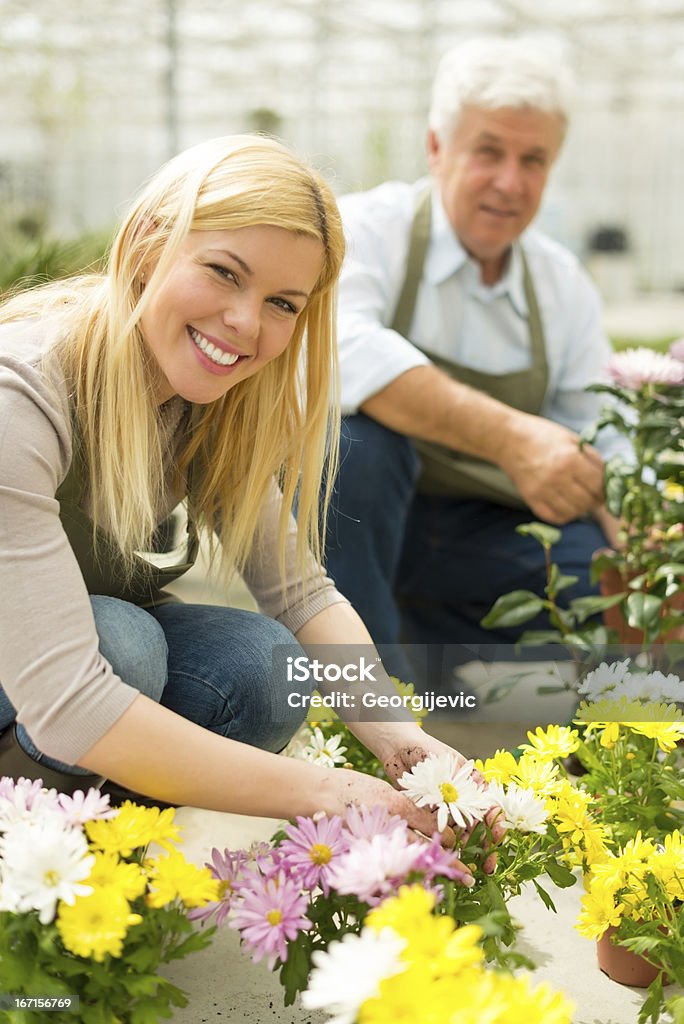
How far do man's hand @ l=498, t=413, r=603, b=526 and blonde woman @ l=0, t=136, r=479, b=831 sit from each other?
0.66 m

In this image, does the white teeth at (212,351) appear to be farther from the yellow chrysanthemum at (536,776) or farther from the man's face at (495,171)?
the man's face at (495,171)

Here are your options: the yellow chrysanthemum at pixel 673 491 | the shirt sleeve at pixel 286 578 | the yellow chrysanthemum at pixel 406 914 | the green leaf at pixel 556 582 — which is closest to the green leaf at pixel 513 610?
the green leaf at pixel 556 582

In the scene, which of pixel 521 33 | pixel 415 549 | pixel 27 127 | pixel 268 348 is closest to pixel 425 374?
pixel 415 549

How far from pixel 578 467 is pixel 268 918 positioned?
117 centimetres

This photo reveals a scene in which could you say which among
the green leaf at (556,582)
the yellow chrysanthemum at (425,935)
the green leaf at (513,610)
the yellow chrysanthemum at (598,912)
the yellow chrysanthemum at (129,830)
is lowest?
the green leaf at (513,610)

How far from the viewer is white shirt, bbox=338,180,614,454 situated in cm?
209

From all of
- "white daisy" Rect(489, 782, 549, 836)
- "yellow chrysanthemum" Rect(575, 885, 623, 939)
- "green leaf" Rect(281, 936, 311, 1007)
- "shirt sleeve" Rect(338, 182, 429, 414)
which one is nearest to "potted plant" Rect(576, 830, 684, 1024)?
"yellow chrysanthemum" Rect(575, 885, 623, 939)

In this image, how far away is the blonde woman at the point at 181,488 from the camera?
1021mm

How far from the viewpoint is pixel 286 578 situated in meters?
1.37

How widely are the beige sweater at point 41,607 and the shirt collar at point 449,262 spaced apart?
1.21m

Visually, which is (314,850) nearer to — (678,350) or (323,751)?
(323,751)

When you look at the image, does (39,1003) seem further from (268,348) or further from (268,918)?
(268,348)

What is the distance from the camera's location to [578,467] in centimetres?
191

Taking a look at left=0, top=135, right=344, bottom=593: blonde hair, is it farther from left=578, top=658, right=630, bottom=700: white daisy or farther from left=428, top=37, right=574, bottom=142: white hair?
left=428, top=37, right=574, bottom=142: white hair
